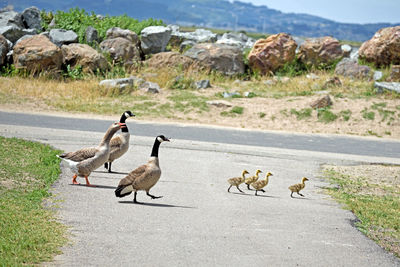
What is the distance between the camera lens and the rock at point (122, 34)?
30906 mm

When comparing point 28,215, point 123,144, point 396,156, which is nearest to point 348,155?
point 396,156

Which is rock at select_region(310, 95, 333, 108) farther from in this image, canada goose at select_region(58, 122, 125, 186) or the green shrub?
canada goose at select_region(58, 122, 125, 186)

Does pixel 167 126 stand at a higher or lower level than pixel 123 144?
lower

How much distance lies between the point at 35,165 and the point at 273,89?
56.6 ft

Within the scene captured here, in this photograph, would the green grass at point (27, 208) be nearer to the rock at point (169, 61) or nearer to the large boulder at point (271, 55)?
the rock at point (169, 61)

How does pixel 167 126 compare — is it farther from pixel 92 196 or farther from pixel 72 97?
pixel 92 196

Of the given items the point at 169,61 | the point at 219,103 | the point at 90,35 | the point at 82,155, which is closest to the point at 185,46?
the point at 169,61

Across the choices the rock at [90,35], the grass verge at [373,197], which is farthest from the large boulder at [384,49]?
the grass verge at [373,197]

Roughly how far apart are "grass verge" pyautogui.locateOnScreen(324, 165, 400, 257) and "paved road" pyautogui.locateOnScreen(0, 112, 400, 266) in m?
0.26

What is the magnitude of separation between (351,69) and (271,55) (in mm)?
4167

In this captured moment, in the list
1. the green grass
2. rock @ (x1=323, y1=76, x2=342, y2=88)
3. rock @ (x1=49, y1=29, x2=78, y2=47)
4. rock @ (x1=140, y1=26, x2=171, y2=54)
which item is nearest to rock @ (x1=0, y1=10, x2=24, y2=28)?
rock @ (x1=49, y1=29, x2=78, y2=47)

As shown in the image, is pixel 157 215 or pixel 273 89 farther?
pixel 273 89

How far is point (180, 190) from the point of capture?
10250 mm

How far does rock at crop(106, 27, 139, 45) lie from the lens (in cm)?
3091
